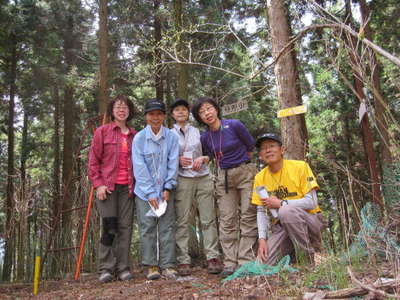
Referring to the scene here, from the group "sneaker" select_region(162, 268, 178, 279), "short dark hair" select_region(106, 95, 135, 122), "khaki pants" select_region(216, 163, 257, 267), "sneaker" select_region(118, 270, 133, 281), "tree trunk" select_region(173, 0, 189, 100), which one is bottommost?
"sneaker" select_region(118, 270, 133, 281)

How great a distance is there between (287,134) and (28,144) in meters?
12.7

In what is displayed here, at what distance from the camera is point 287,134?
4.67 metres

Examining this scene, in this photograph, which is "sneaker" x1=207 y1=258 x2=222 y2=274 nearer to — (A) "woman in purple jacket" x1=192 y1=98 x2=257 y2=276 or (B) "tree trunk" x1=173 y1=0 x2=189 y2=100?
(A) "woman in purple jacket" x1=192 y1=98 x2=257 y2=276

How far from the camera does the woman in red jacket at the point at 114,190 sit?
426cm

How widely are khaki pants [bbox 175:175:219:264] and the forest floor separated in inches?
13.3

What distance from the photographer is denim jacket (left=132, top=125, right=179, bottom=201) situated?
162 inches

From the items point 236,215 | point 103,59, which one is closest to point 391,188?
point 236,215

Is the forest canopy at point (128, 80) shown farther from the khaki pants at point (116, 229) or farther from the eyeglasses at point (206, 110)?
the eyeglasses at point (206, 110)

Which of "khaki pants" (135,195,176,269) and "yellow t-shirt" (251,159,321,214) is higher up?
"yellow t-shirt" (251,159,321,214)

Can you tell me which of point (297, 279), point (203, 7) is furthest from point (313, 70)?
point (297, 279)

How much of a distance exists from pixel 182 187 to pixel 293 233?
1.35m

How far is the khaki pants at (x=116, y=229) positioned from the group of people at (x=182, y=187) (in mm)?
11

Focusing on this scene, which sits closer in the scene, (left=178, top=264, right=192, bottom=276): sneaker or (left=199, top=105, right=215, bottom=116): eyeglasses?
(left=178, top=264, right=192, bottom=276): sneaker

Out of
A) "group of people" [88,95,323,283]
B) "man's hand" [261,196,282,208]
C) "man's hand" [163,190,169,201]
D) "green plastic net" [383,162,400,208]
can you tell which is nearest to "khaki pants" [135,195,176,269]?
"group of people" [88,95,323,283]
